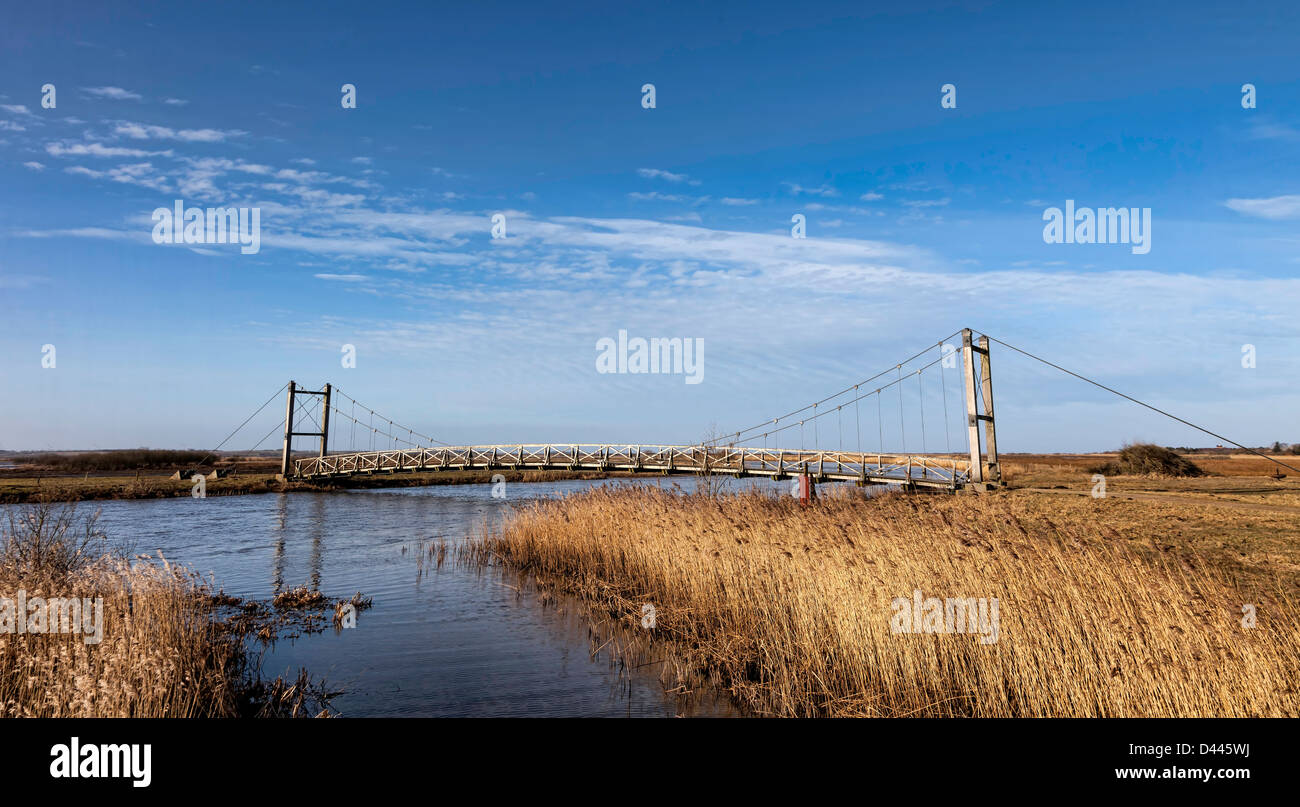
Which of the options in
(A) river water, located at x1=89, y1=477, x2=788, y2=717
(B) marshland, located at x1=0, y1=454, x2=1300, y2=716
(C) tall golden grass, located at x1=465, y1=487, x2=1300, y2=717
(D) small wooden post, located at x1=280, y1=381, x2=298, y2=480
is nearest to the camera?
(C) tall golden grass, located at x1=465, y1=487, x2=1300, y2=717

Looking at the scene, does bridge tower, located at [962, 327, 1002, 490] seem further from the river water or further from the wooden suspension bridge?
the river water

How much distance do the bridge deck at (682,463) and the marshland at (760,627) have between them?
34.0 ft

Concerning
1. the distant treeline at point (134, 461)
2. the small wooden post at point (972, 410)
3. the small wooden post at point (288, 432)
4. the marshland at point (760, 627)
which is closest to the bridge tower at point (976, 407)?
the small wooden post at point (972, 410)

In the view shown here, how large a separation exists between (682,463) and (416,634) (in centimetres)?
3186

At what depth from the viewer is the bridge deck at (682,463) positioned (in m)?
28.1

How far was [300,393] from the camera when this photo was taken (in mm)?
53656

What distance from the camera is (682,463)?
136 feet

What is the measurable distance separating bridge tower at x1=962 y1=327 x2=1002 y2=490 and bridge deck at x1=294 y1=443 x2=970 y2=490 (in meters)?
1.05

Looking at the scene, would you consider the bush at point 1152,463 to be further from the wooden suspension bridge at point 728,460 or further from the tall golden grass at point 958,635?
the tall golden grass at point 958,635

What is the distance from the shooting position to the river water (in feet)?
23.6

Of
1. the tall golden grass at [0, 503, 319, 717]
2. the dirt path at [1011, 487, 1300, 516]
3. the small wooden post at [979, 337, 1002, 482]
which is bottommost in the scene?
the dirt path at [1011, 487, 1300, 516]

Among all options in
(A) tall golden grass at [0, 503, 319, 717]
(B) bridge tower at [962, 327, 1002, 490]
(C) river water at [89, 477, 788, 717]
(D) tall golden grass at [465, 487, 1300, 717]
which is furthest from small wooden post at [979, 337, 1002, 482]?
(A) tall golden grass at [0, 503, 319, 717]

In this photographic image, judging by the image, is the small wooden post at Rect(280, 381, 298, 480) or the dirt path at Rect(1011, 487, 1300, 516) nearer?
the dirt path at Rect(1011, 487, 1300, 516)
